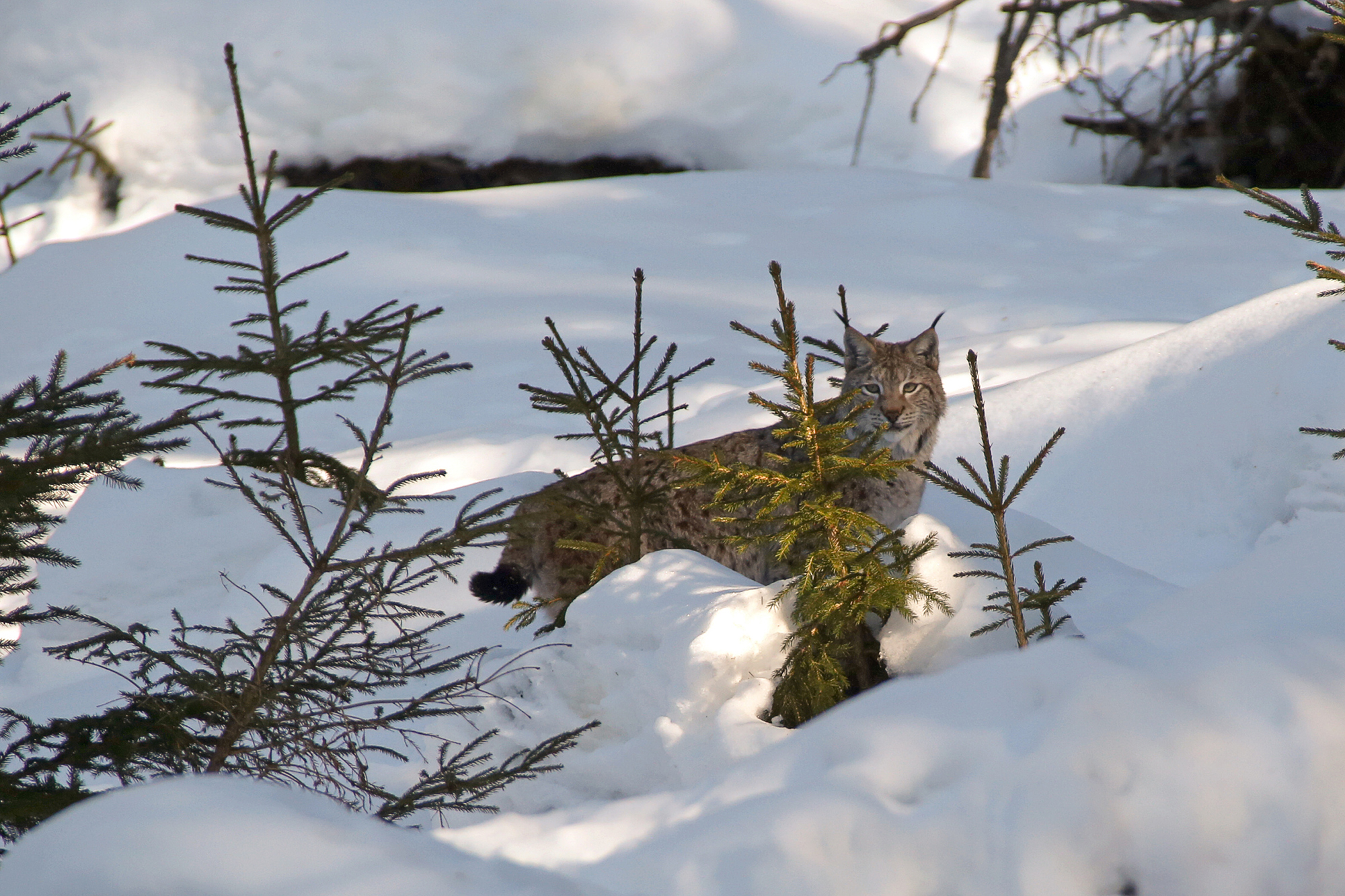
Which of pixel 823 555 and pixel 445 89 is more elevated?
pixel 445 89

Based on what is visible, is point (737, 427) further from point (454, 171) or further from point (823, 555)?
point (454, 171)

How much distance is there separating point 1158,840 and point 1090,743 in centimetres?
17

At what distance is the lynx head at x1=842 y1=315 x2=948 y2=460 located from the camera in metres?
3.87

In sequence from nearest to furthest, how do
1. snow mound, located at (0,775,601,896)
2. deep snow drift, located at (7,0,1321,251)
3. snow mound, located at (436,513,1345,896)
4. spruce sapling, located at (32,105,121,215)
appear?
snow mound, located at (0,775,601,896), snow mound, located at (436,513,1345,896), deep snow drift, located at (7,0,1321,251), spruce sapling, located at (32,105,121,215)

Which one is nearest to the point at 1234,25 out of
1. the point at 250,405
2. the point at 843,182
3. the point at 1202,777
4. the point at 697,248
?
the point at 843,182

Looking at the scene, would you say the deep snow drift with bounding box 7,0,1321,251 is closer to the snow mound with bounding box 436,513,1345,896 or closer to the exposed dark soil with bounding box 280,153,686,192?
the exposed dark soil with bounding box 280,153,686,192

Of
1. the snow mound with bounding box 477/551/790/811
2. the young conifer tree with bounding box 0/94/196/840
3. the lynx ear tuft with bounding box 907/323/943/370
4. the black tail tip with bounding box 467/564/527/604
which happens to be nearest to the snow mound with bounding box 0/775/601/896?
the young conifer tree with bounding box 0/94/196/840

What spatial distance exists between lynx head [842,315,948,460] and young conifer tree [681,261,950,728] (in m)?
0.97

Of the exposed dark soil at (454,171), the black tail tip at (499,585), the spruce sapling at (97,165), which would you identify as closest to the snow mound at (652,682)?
the black tail tip at (499,585)

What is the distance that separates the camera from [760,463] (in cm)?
395

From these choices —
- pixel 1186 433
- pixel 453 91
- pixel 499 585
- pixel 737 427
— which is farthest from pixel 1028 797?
pixel 453 91

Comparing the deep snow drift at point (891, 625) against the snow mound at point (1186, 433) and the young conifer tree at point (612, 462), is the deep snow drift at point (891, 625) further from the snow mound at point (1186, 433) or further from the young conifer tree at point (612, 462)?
the young conifer tree at point (612, 462)

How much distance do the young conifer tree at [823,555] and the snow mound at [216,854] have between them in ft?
4.61

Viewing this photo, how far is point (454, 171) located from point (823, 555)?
1127cm
